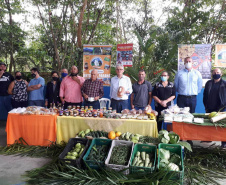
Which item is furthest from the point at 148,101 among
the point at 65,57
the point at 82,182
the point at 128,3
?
the point at 128,3

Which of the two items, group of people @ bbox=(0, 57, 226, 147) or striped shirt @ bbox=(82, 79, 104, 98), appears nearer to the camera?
group of people @ bbox=(0, 57, 226, 147)

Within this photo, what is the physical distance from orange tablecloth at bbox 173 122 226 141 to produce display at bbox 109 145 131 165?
0.94m

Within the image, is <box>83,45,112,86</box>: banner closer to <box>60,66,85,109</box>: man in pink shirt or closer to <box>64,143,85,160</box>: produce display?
<box>60,66,85,109</box>: man in pink shirt

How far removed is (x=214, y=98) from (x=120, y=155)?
270 cm

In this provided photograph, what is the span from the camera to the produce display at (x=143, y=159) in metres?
2.87

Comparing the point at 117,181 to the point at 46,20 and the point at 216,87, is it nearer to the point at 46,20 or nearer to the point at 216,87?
the point at 216,87

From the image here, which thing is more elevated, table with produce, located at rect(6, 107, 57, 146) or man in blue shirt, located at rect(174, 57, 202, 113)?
man in blue shirt, located at rect(174, 57, 202, 113)

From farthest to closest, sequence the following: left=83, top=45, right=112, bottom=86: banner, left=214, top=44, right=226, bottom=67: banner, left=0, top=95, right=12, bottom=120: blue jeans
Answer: left=83, top=45, right=112, bottom=86: banner
left=214, top=44, right=226, bottom=67: banner
left=0, top=95, right=12, bottom=120: blue jeans

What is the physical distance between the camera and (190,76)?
186 inches

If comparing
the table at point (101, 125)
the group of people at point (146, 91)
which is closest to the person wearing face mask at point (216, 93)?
the group of people at point (146, 91)

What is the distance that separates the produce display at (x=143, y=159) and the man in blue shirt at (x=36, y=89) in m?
3.23

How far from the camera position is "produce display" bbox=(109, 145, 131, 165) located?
296 centimetres

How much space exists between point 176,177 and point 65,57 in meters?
8.49

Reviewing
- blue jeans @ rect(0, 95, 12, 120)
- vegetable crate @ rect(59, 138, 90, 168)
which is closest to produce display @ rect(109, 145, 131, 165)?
vegetable crate @ rect(59, 138, 90, 168)
